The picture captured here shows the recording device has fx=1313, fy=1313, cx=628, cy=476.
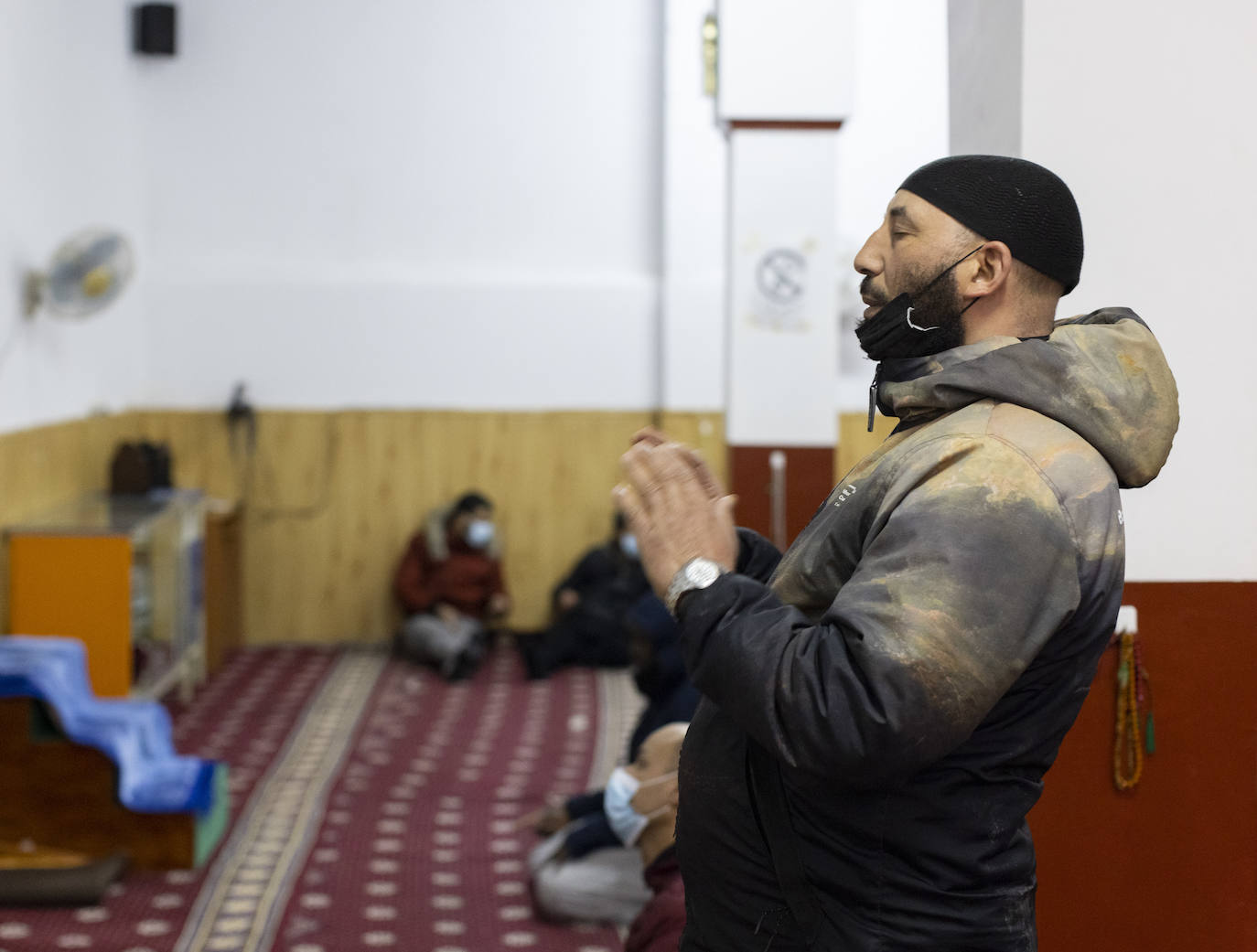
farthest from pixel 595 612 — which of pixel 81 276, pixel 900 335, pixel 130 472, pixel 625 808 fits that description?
pixel 900 335

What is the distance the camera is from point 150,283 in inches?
269


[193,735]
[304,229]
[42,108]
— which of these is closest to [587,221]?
[304,229]

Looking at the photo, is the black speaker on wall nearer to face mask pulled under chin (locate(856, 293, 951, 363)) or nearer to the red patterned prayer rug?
the red patterned prayer rug

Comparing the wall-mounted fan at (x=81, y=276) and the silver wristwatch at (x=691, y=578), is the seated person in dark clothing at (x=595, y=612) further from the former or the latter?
the silver wristwatch at (x=691, y=578)

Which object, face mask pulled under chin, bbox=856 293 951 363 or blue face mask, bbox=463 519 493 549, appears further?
blue face mask, bbox=463 519 493 549

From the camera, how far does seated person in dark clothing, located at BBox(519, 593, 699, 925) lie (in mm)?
3449

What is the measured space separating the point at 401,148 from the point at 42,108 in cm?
197

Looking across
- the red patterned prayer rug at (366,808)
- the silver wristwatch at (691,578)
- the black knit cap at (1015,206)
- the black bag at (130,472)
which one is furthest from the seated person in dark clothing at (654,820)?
the black bag at (130,472)

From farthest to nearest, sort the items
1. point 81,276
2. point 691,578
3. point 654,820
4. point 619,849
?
point 81,276 < point 619,849 < point 654,820 < point 691,578

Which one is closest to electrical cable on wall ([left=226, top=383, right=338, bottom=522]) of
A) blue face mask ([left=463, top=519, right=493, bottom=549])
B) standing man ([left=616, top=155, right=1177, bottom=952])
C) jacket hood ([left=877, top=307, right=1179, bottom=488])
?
blue face mask ([left=463, top=519, right=493, bottom=549])

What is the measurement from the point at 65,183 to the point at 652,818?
417cm

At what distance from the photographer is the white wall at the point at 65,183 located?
5.05 meters

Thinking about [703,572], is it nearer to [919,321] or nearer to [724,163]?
[919,321]

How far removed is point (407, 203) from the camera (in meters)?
6.95
